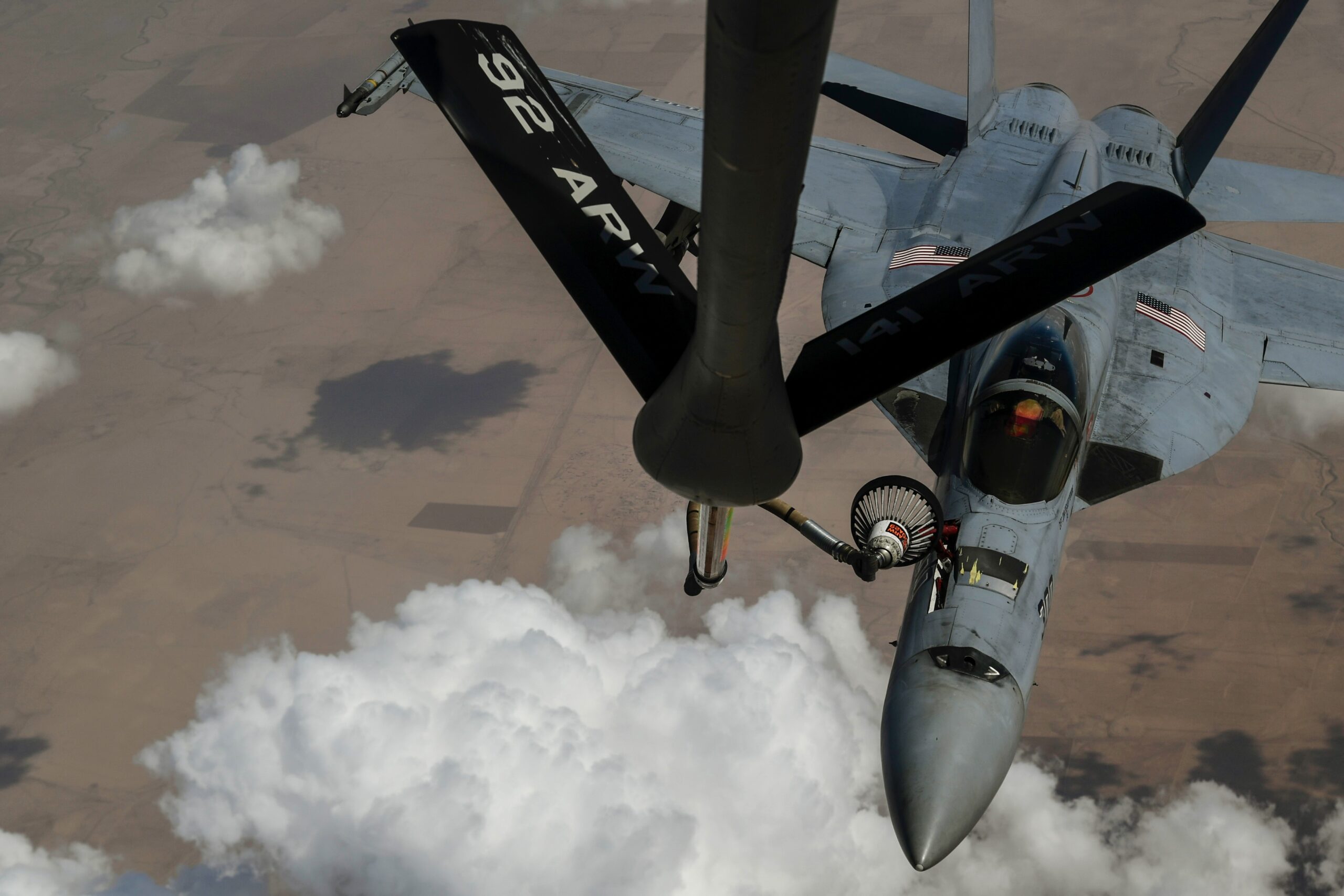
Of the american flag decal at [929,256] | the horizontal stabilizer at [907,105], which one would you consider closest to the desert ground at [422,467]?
the horizontal stabilizer at [907,105]

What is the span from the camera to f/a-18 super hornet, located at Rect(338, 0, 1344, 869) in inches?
166

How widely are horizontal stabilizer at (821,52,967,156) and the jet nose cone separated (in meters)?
14.4

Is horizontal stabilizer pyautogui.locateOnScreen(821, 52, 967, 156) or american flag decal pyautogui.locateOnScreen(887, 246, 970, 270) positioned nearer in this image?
american flag decal pyautogui.locateOnScreen(887, 246, 970, 270)

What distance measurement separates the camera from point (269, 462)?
118 ft

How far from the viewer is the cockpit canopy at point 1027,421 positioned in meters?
10.9

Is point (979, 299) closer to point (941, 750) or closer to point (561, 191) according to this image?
point (561, 191)

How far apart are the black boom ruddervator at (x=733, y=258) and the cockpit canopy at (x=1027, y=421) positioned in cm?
411

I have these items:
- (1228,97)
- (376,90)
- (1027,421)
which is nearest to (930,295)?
(1027,421)

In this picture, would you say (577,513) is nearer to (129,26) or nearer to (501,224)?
(501,224)

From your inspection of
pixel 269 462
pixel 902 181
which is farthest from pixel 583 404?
pixel 902 181

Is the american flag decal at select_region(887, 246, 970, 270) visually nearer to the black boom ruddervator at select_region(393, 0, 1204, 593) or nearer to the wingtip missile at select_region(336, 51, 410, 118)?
the wingtip missile at select_region(336, 51, 410, 118)

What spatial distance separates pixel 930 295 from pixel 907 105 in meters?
17.9

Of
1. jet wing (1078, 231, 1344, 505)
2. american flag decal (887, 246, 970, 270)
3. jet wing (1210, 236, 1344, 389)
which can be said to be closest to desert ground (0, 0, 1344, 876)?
jet wing (1210, 236, 1344, 389)

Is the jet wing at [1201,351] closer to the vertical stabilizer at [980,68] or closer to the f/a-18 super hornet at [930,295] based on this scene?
the f/a-18 super hornet at [930,295]
